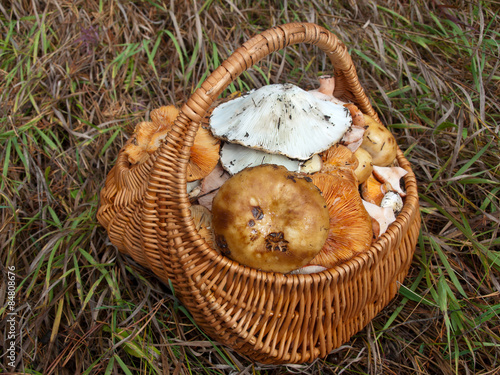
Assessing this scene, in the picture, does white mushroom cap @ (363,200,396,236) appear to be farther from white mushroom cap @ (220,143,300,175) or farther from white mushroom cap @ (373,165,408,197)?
white mushroom cap @ (220,143,300,175)

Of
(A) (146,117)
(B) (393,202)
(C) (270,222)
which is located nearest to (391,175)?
(B) (393,202)

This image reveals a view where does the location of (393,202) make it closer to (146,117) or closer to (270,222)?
(270,222)

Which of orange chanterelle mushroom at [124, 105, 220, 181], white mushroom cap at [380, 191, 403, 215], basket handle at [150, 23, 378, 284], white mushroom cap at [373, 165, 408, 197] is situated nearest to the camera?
basket handle at [150, 23, 378, 284]

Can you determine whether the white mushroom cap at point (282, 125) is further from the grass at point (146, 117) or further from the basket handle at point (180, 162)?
the grass at point (146, 117)

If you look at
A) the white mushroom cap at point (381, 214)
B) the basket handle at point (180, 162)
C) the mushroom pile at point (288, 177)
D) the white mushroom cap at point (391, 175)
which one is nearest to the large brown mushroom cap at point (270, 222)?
the mushroom pile at point (288, 177)

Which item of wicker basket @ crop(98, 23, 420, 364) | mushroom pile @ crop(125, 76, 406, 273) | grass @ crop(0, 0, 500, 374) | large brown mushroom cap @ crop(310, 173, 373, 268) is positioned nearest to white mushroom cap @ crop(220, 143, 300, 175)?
mushroom pile @ crop(125, 76, 406, 273)

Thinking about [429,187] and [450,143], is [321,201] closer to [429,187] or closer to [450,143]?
[429,187]

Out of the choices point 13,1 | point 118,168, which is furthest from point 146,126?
point 13,1
